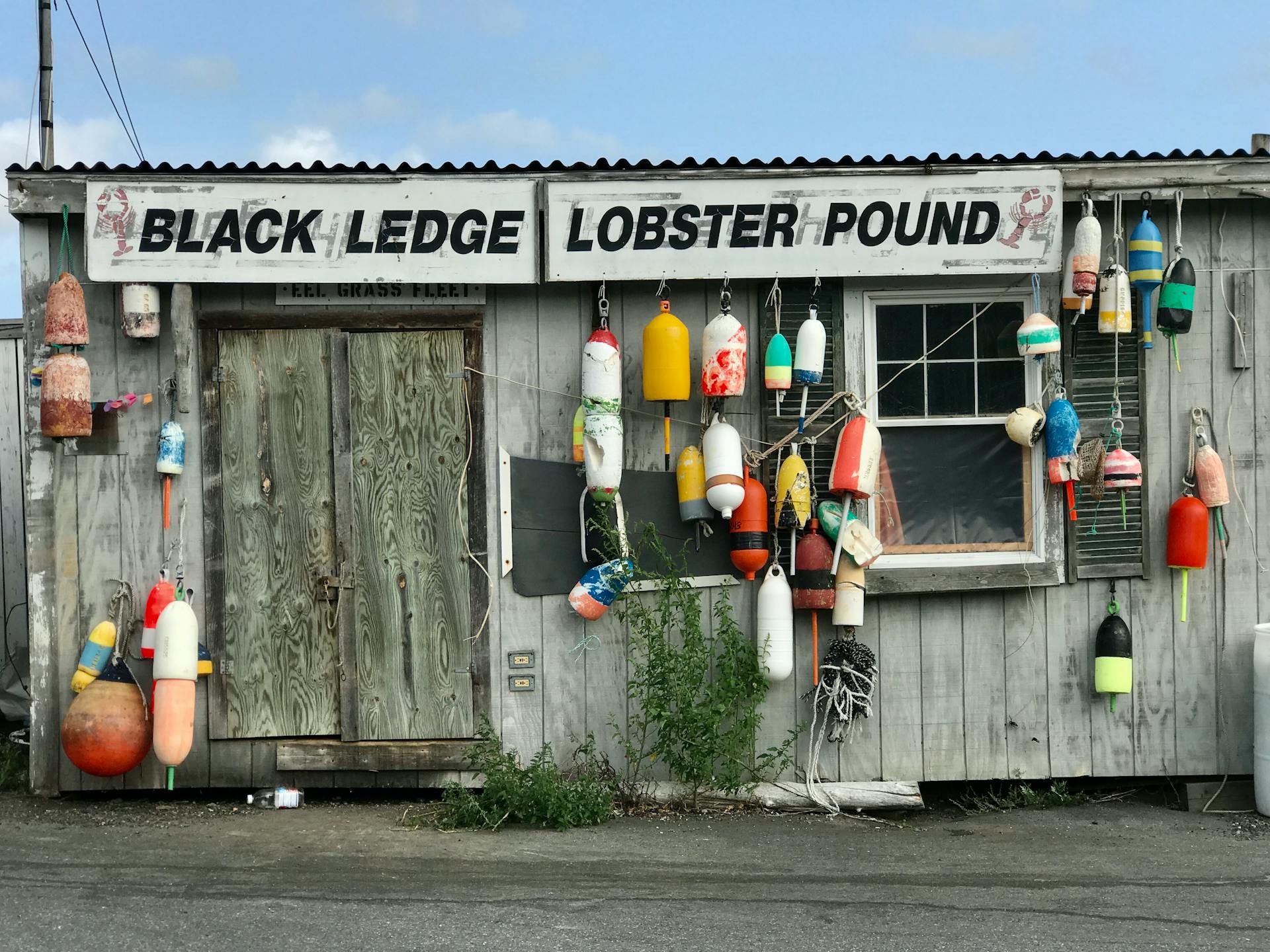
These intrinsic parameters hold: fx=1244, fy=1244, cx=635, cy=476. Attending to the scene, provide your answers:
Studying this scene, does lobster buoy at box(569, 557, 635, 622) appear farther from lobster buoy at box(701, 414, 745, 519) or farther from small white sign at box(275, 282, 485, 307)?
small white sign at box(275, 282, 485, 307)

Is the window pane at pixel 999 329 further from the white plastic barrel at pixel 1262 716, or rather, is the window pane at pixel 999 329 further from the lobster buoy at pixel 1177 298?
the white plastic barrel at pixel 1262 716

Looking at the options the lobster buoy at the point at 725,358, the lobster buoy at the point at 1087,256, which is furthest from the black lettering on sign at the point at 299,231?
the lobster buoy at the point at 1087,256

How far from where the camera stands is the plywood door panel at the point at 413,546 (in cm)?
670

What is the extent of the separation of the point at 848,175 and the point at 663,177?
98 cm

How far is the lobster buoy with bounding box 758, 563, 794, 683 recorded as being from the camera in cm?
656

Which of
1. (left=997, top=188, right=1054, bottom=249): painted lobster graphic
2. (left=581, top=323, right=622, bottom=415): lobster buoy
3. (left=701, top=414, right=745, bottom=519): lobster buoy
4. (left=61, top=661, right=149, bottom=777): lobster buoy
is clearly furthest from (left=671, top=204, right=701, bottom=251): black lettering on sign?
(left=61, top=661, right=149, bottom=777): lobster buoy

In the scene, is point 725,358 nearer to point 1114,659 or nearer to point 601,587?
point 601,587

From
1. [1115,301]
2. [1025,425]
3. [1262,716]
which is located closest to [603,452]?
[1025,425]

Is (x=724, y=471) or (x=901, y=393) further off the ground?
(x=901, y=393)

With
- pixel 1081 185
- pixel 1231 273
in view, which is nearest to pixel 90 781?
pixel 1081 185

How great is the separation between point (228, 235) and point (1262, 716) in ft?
19.4

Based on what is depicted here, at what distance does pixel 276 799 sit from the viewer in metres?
6.61

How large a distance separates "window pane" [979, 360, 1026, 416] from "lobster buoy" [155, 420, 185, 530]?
14.1 ft

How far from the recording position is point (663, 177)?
656 cm
